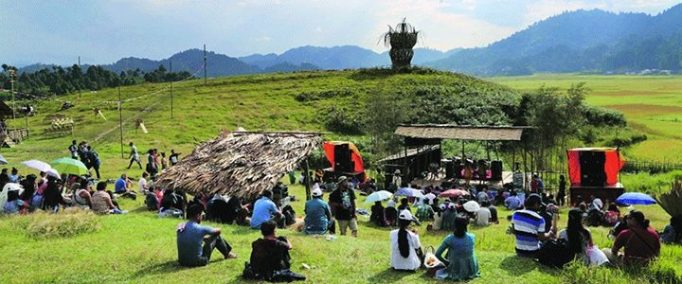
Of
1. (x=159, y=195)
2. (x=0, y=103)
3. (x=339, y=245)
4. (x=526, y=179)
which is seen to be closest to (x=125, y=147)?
(x=0, y=103)

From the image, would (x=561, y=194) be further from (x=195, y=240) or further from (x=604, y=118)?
(x=604, y=118)

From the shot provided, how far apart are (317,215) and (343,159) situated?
14455 millimetres

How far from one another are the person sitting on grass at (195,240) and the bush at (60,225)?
4101 millimetres

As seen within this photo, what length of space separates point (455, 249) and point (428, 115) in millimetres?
37844

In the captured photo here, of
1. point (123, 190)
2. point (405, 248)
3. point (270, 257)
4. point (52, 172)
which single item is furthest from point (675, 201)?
point (52, 172)

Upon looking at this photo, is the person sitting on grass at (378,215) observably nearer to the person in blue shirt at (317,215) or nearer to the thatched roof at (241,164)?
the thatched roof at (241,164)

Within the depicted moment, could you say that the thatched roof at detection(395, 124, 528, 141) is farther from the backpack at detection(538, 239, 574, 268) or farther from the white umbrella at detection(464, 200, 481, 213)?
the backpack at detection(538, 239, 574, 268)

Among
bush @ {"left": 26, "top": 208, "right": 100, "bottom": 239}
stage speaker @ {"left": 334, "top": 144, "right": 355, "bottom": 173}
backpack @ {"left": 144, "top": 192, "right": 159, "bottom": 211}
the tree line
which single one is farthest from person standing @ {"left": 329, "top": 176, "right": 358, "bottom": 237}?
the tree line

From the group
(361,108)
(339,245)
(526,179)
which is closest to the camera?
(339,245)

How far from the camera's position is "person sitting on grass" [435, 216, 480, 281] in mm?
9359

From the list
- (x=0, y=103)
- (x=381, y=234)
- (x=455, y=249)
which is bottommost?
(x=381, y=234)

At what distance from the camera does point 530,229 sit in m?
10.1

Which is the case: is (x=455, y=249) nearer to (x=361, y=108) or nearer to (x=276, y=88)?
(x=361, y=108)

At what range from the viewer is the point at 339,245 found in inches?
465
